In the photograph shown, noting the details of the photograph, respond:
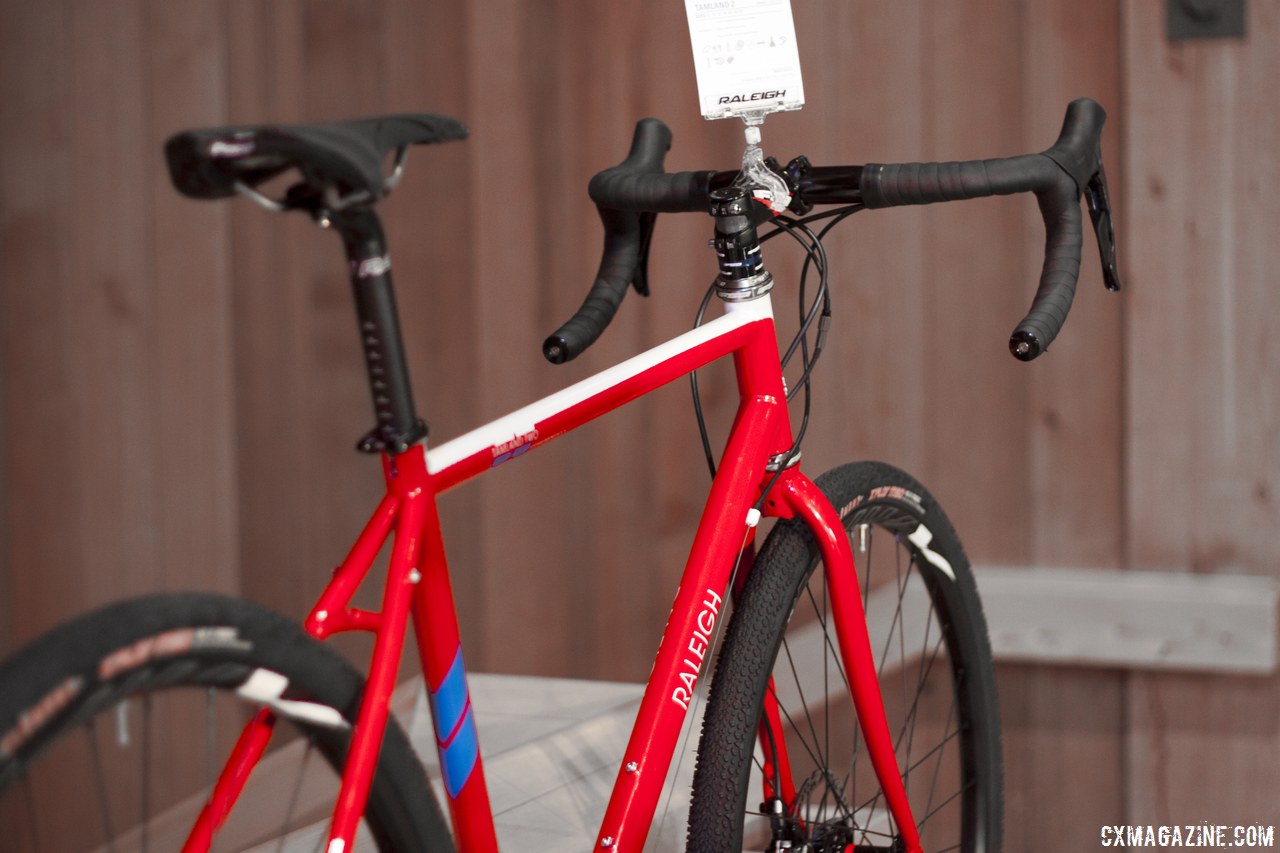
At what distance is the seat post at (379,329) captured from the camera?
27.5 inches

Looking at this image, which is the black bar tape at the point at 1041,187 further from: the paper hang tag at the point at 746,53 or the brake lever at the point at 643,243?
the brake lever at the point at 643,243

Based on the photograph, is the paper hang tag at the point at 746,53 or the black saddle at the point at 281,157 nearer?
the black saddle at the point at 281,157

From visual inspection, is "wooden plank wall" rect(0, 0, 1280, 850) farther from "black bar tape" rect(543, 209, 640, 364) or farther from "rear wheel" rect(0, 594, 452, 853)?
"rear wheel" rect(0, 594, 452, 853)

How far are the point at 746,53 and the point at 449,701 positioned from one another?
56 centimetres

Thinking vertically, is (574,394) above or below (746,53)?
below

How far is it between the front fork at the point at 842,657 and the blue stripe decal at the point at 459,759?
0.32 metres

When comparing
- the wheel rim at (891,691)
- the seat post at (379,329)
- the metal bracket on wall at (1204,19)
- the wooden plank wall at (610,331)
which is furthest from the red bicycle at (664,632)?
the metal bracket on wall at (1204,19)

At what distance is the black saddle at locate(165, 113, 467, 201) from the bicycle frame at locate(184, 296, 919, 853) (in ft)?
0.52

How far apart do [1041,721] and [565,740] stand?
0.77 meters

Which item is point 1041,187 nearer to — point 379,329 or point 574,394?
point 574,394

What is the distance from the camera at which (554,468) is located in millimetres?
2115

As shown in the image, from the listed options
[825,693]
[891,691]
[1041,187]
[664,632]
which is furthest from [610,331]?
[1041,187]

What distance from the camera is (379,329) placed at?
71cm

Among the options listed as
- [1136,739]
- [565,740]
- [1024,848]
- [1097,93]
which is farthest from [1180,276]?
[565,740]
